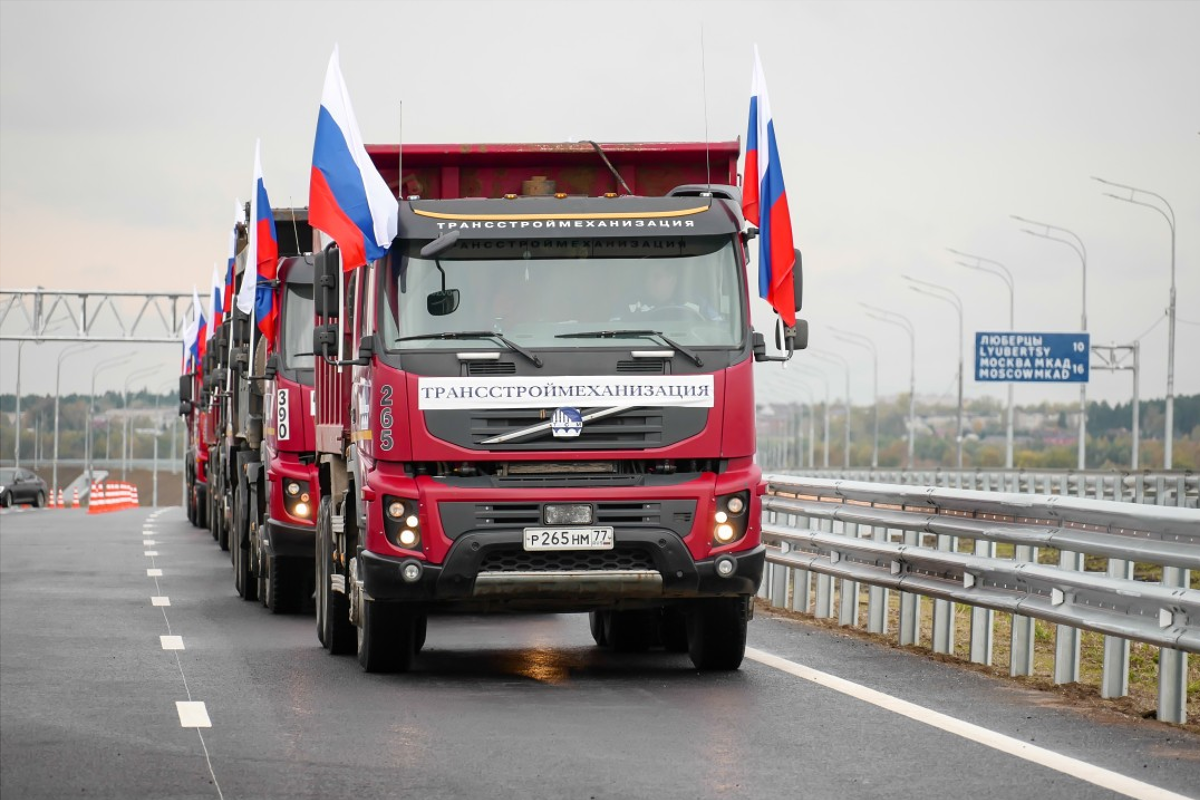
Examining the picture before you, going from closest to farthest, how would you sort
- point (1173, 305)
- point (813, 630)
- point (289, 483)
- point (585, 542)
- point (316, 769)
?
point (316, 769) < point (585, 542) < point (813, 630) < point (289, 483) < point (1173, 305)

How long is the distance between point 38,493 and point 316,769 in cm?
5987

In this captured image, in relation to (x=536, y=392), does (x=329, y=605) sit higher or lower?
lower

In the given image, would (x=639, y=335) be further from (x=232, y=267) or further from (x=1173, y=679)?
(x=232, y=267)

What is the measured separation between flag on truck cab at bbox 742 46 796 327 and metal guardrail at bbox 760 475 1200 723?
1684 mm

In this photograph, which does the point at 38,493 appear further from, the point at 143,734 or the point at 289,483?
the point at 143,734

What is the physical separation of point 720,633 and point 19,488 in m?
54.9

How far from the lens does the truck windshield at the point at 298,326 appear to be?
17391 millimetres

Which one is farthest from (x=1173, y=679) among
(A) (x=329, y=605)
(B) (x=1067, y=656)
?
(A) (x=329, y=605)

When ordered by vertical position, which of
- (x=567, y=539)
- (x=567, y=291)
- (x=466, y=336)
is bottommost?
(x=567, y=539)

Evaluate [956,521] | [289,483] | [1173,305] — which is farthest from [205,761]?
[1173,305]

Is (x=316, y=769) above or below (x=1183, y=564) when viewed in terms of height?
below

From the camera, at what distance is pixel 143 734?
9219 millimetres

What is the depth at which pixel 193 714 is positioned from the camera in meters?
10.0

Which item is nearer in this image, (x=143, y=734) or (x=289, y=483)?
(x=143, y=734)
